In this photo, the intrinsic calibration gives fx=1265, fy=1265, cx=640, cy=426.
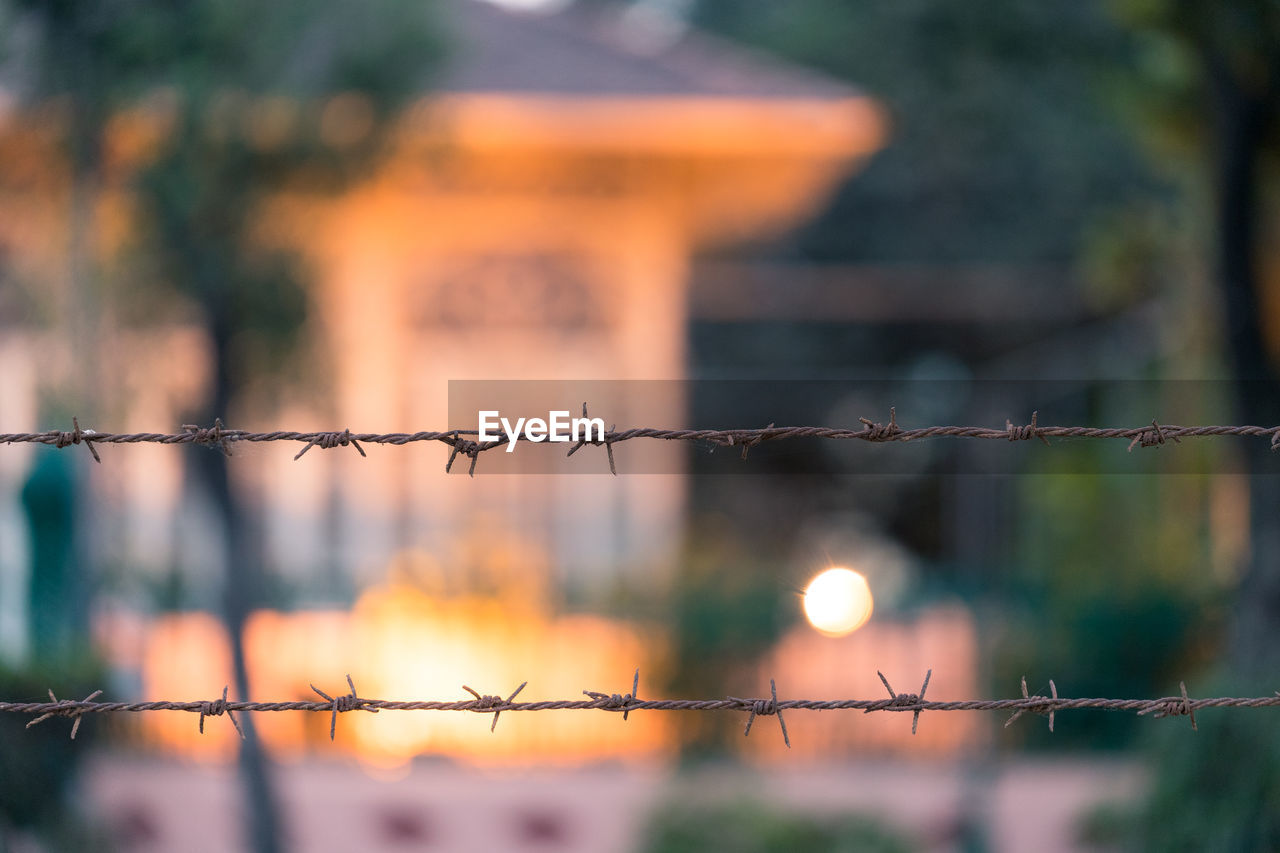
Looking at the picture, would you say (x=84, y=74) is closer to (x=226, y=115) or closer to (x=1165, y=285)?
(x=226, y=115)

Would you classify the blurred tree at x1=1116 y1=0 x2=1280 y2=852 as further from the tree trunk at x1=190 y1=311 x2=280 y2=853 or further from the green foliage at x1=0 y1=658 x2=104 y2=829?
the green foliage at x1=0 y1=658 x2=104 y2=829

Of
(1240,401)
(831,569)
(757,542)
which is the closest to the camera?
(831,569)

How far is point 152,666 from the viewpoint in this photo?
6.26m

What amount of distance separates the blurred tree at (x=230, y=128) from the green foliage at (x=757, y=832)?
1379 mm

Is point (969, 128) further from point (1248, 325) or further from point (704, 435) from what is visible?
point (704, 435)

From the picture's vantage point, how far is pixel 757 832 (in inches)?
177

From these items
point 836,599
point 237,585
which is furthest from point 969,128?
point 836,599

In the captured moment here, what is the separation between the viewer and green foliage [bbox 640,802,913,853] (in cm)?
444

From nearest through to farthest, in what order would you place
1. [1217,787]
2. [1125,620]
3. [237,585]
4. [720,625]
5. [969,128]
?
[1217,787] → [237,585] → [720,625] → [1125,620] → [969,128]

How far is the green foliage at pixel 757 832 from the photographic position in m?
4.44

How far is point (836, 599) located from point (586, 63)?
5993mm

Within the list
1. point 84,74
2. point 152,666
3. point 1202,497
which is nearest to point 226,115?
point 84,74

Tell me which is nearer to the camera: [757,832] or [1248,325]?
[1248,325]

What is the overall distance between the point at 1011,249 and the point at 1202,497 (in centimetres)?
832
